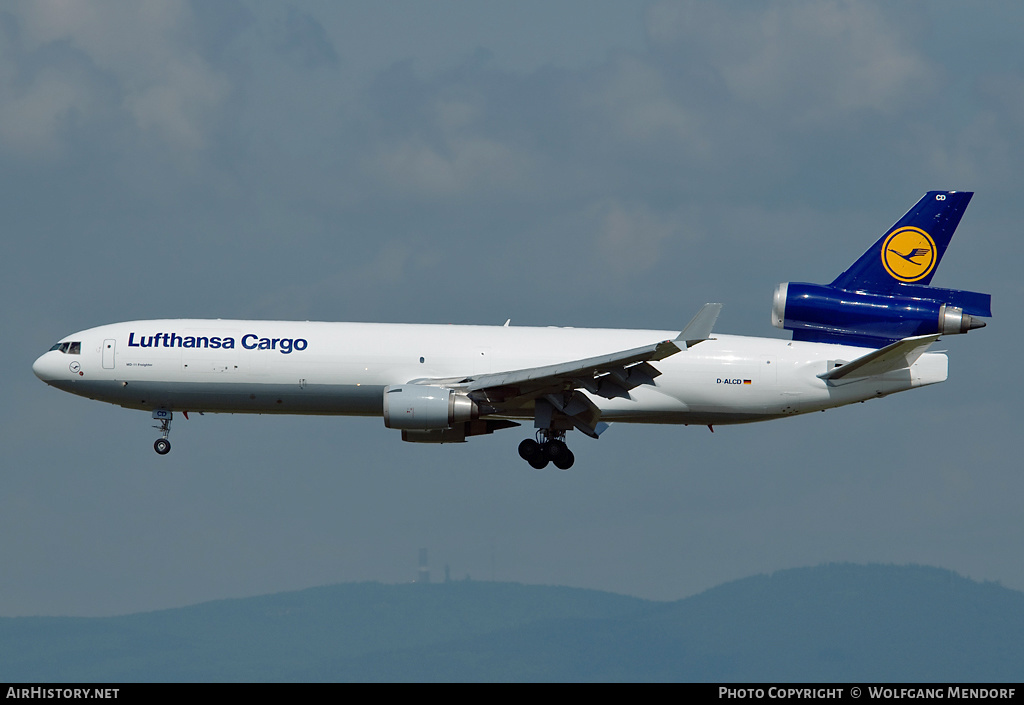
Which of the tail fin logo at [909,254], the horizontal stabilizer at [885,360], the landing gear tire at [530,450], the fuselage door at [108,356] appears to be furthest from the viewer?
the tail fin logo at [909,254]

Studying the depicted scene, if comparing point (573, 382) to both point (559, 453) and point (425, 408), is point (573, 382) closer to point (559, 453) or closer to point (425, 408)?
point (559, 453)

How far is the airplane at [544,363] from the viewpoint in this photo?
43.9 m

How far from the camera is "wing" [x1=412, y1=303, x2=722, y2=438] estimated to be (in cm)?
3978

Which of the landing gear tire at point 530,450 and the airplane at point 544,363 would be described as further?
the landing gear tire at point 530,450

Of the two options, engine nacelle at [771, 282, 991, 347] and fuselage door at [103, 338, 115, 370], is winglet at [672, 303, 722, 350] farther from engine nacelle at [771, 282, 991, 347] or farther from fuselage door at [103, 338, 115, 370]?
fuselage door at [103, 338, 115, 370]

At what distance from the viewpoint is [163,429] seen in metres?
46.0

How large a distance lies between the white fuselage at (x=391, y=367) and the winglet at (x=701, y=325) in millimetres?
5883

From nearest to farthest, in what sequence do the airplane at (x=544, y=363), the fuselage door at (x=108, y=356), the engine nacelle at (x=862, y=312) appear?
the airplane at (x=544, y=363) → the engine nacelle at (x=862, y=312) → the fuselage door at (x=108, y=356)

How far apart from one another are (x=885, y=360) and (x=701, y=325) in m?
8.57

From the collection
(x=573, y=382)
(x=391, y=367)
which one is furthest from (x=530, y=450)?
(x=391, y=367)

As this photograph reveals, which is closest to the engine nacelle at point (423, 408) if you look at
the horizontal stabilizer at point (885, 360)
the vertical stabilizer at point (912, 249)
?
the horizontal stabilizer at point (885, 360)

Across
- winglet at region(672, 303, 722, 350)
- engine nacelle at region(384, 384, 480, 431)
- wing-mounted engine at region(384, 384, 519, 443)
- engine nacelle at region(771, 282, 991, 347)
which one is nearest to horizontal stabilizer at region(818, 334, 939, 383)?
engine nacelle at region(771, 282, 991, 347)

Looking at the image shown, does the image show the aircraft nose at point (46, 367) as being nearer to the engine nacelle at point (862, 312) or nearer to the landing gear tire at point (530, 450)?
the landing gear tire at point (530, 450)
